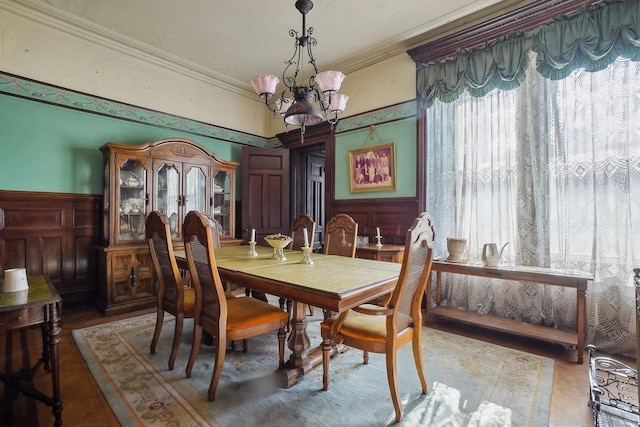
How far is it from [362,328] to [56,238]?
3.41 metres

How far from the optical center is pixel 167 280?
2205 mm

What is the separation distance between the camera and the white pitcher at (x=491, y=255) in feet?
8.50

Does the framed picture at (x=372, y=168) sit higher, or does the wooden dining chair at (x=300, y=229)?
the framed picture at (x=372, y=168)

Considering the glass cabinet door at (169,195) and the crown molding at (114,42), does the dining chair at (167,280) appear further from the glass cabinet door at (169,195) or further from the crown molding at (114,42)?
the crown molding at (114,42)

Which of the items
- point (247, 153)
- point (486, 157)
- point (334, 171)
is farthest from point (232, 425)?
point (247, 153)

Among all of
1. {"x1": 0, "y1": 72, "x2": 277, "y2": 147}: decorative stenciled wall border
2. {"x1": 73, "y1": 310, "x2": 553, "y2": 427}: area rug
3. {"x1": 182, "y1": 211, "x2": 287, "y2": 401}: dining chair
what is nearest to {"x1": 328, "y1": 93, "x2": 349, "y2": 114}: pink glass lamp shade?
{"x1": 182, "y1": 211, "x2": 287, "y2": 401}: dining chair

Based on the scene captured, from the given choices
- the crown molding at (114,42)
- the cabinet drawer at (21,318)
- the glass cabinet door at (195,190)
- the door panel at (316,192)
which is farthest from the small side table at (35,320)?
the door panel at (316,192)

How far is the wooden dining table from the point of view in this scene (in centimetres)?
146

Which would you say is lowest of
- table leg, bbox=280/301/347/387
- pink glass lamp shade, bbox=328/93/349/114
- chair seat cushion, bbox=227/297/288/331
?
table leg, bbox=280/301/347/387

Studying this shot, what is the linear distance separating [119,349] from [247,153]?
2926 mm

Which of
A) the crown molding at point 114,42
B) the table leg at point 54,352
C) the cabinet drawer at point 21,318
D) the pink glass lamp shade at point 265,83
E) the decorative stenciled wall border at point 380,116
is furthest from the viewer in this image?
the decorative stenciled wall border at point 380,116

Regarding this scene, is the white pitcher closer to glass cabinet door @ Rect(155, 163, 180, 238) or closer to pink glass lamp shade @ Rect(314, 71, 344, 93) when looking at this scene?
pink glass lamp shade @ Rect(314, 71, 344, 93)

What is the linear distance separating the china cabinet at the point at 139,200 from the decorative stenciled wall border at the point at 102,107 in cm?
52

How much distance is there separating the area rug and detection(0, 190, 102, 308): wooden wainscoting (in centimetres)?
110
